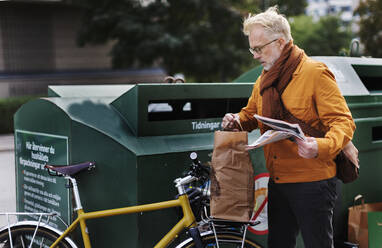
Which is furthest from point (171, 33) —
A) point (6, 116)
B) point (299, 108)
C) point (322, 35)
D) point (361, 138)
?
point (299, 108)

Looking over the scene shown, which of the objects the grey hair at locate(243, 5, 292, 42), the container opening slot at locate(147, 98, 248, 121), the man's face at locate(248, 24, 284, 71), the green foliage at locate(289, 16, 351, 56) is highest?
the green foliage at locate(289, 16, 351, 56)

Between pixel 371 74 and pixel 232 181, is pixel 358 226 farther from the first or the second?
pixel 232 181

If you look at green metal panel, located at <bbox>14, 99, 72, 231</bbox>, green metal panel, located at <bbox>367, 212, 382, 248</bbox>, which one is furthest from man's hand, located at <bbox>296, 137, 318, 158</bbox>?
green metal panel, located at <bbox>367, 212, 382, 248</bbox>

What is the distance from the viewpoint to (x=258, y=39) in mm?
2111

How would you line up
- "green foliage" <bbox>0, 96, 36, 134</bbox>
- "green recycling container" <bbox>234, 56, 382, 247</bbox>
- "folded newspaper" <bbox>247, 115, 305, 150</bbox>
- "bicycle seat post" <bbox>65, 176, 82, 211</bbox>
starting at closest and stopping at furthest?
"folded newspaper" <bbox>247, 115, 305, 150</bbox>, "bicycle seat post" <bbox>65, 176, 82, 211</bbox>, "green recycling container" <bbox>234, 56, 382, 247</bbox>, "green foliage" <bbox>0, 96, 36, 134</bbox>

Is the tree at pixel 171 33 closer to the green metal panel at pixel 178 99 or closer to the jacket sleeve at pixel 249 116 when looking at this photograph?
the green metal panel at pixel 178 99

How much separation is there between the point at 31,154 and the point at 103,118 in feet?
2.24

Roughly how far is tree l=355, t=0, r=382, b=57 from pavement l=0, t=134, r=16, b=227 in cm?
1326

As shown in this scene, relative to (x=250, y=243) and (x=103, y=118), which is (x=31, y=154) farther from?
(x=250, y=243)

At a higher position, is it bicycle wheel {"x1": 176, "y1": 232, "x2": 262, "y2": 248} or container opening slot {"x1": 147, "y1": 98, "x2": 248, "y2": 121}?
container opening slot {"x1": 147, "y1": 98, "x2": 248, "y2": 121}

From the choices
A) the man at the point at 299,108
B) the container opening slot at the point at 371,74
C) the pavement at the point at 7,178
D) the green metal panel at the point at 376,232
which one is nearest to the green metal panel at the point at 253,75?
the container opening slot at the point at 371,74

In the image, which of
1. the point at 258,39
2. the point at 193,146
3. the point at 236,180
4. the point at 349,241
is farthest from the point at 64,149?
the point at 349,241

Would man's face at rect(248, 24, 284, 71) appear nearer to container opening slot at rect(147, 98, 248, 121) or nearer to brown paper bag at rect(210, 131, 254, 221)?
brown paper bag at rect(210, 131, 254, 221)

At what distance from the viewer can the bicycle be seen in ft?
Result: 7.60
